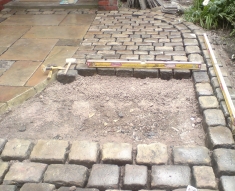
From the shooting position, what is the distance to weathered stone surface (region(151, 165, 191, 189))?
1.99 metres

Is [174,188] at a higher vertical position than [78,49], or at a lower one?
lower

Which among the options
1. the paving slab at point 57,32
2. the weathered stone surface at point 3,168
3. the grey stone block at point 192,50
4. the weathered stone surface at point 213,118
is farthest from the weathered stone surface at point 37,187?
the paving slab at point 57,32

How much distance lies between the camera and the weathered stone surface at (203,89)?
2.85 metres

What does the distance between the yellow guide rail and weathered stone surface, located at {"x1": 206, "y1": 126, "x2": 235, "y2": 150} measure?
1059 mm

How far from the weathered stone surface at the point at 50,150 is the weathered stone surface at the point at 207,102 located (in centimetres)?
132

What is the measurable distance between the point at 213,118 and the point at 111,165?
40.2 inches

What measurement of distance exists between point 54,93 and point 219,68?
1.90 m

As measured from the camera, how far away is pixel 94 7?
548cm

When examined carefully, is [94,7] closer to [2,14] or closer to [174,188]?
[2,14]

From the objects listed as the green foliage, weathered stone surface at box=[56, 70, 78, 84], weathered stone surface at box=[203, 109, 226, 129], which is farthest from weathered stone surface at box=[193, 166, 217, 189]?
the green foliage

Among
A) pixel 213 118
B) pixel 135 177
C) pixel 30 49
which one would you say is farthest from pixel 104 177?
pixel 30 49

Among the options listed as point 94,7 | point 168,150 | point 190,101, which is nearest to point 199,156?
point 168,150

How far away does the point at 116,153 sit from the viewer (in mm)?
2225

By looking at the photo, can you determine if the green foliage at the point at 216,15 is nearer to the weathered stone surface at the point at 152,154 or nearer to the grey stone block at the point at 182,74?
the grey stone block at the point at 182,74
